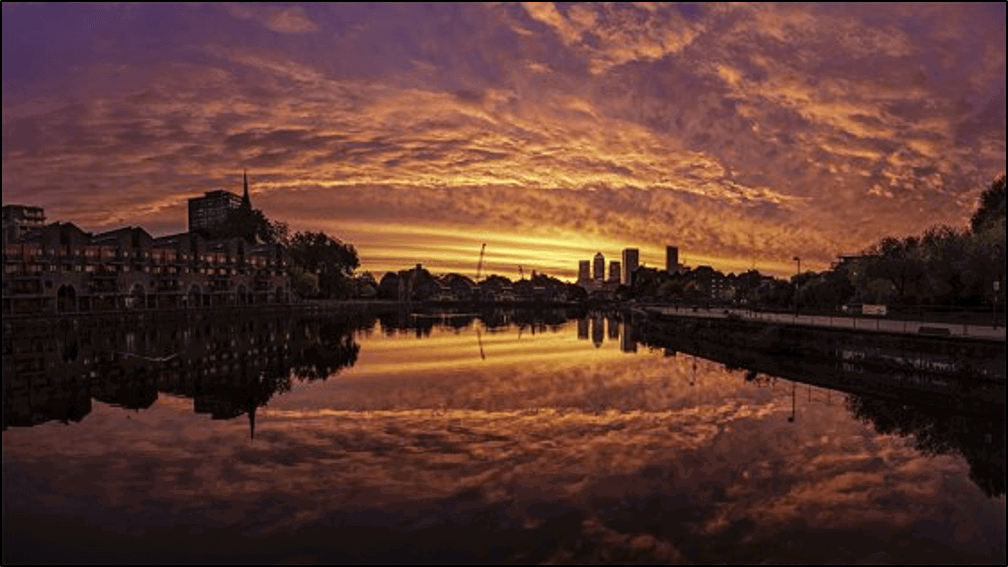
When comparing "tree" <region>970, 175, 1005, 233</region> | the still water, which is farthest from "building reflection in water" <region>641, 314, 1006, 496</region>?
"tree" <region>970, 175, 1005, 233</region>

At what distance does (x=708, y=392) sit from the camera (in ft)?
125

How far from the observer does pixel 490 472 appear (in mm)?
20578

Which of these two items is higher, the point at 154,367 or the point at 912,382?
the point at 912,382

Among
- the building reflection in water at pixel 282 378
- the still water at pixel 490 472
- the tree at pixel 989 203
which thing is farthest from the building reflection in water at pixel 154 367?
the tree at pixel 989 203

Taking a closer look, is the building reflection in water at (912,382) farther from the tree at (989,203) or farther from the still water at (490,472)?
the tree at (989,203)

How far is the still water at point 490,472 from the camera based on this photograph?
49.3ft

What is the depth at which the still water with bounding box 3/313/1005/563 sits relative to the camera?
15016mm

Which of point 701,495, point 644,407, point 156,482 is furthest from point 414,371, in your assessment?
point 701,495

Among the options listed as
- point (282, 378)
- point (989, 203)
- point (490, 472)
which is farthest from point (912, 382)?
point (989, 203)

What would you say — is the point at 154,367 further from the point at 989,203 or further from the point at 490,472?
the point at 989,203

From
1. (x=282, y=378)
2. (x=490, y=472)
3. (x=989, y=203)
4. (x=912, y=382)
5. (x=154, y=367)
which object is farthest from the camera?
(x=989, y=203)

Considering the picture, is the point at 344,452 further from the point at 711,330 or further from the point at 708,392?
the point at 711,330

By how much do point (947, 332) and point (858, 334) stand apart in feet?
23.9

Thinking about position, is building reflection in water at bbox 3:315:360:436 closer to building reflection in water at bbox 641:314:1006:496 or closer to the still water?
the still water
